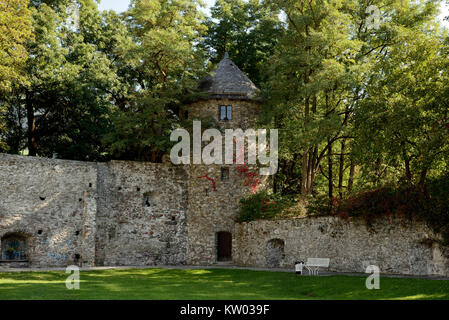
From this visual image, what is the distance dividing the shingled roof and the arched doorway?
477 inches

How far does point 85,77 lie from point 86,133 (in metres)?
3.86

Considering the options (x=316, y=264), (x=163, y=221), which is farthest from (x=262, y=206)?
(x=316, y=264)

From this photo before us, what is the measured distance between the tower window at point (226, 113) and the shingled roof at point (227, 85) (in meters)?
0.63

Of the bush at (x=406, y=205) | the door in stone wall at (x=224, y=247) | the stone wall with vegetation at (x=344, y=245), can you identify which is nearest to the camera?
the bush at (x=406, y=205)

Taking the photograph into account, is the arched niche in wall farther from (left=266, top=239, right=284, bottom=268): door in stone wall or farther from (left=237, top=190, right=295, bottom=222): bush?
(left=266, top=239, right=284, bottom=268): door in stone wall

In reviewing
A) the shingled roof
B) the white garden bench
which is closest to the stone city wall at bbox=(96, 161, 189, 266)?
the shingled roof

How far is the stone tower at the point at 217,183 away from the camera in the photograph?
2611 cm

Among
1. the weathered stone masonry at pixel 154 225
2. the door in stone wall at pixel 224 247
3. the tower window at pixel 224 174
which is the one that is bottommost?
the door in stone wall at pixel 224 247

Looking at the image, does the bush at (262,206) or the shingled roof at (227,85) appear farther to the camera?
the shingled roof at (227,85)

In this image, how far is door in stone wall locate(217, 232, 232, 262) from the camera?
2830cm

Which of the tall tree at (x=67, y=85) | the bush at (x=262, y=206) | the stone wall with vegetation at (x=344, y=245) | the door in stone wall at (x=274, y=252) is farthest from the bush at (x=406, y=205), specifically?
the tall tree at (x=67, y=85)

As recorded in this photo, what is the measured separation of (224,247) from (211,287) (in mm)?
13177

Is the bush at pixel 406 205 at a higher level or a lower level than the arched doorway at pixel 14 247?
higher

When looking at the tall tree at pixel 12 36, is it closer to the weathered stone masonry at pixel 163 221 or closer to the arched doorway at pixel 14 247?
the weathered stone masonry at pixel 163 221
